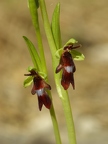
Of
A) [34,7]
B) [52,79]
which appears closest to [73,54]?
[34,7]

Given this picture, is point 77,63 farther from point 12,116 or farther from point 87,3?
point 87,3

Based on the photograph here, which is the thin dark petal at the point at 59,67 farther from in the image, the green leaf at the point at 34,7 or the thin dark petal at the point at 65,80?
the green leaf at the point at 34,7

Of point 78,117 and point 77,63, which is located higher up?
point 77,63

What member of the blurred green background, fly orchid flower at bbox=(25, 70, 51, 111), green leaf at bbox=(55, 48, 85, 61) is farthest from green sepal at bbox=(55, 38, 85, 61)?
the blurred green background

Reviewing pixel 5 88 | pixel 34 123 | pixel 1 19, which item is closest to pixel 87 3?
pixel 1 19

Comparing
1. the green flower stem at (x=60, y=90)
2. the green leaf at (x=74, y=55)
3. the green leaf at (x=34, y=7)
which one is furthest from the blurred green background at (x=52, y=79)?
the green leaf at (x=34, y=7)

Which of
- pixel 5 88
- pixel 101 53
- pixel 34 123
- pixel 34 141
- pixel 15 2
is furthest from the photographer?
pixel 15 2

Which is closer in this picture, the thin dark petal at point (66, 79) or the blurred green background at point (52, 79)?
the thin dark petal at point (66, 79)

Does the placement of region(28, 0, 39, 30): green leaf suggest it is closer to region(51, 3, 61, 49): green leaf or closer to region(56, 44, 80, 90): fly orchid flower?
region(51, 3, 61, 49): green leaf
